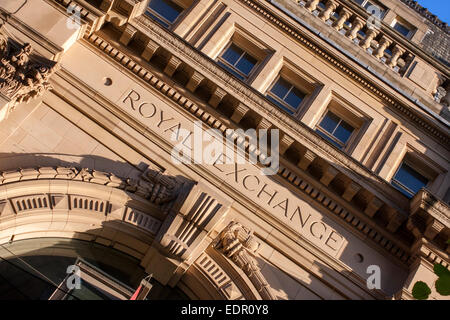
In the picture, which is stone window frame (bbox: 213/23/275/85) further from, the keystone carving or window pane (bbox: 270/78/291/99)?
the keystone carving

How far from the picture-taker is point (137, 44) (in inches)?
615

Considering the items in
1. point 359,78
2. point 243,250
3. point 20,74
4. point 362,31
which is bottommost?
point 243,250

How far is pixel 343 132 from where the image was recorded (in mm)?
17203

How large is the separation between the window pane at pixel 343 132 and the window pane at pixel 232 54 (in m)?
3.69

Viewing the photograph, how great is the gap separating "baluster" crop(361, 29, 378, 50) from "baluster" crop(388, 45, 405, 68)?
2.75 ft

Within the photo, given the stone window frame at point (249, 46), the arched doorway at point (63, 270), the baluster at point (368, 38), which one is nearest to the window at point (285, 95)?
the stone window frame at point (249, 46)

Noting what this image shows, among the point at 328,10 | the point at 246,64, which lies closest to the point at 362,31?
the point at 328,10

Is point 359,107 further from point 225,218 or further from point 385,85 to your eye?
point 225,218

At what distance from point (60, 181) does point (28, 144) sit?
1365mm

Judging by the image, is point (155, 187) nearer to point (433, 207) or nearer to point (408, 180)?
point (433, 207)

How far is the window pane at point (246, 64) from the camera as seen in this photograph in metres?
17.4

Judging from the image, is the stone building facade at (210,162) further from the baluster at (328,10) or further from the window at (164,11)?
the baluster at (328,10)

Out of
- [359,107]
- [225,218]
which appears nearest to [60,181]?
[225,218]

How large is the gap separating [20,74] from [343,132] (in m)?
9.11
